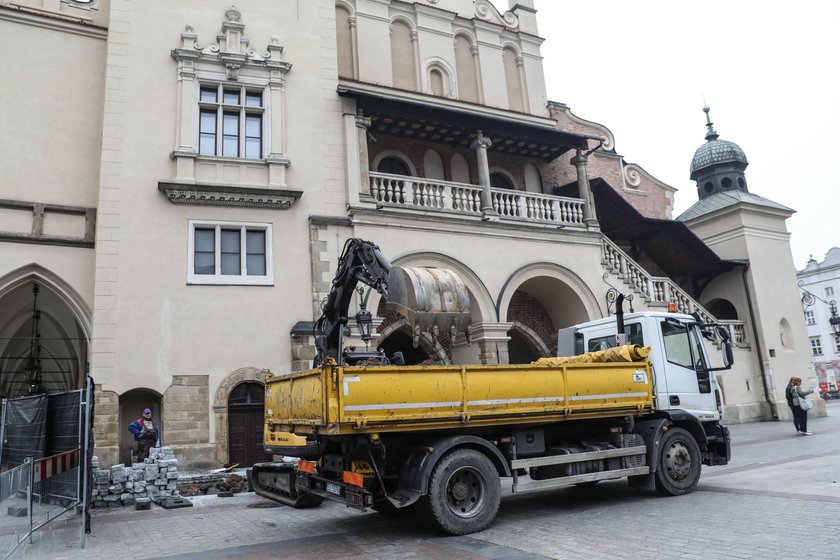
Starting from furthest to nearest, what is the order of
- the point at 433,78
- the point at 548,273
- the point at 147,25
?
the point at 433,78 → the point at 548,273 → the point at 147,25

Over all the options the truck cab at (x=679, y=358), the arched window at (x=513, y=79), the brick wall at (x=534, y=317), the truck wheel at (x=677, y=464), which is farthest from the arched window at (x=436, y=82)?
the truck wheel at (x=677, y=464)

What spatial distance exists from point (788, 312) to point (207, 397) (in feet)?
69.6

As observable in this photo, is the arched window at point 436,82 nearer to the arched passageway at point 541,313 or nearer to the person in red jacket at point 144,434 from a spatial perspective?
the arched passageway at point 541,313

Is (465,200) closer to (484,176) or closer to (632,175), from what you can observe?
(484,176)

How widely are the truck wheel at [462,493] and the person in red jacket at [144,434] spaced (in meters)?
7.81

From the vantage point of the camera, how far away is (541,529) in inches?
287

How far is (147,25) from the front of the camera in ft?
49.9

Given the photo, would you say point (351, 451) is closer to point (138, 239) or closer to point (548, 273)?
point (138, 239)

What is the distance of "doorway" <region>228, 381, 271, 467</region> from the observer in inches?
541

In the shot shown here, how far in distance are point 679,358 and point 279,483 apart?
6310mm

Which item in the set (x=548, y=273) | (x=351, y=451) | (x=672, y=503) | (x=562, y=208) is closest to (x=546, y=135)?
(x=562, y=208)

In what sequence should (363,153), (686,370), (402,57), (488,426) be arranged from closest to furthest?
1. (488,426)
2. (686,370)
3. (363,153)
4. (402,57)

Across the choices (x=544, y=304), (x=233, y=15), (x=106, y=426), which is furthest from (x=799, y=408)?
(x=233, y=15)

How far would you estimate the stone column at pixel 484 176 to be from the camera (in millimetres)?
17297
